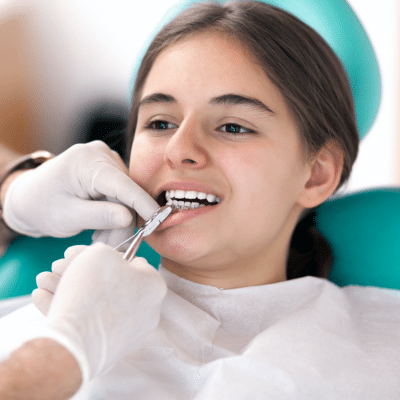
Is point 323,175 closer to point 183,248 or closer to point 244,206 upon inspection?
point 244,206

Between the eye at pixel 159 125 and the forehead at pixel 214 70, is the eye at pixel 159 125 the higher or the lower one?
the lower one

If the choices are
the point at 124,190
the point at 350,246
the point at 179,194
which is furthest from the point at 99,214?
the point at 350,246

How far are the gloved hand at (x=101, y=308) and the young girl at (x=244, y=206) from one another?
0.20 m

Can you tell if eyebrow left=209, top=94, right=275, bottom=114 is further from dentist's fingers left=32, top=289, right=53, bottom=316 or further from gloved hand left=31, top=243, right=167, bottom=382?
dentist's fingers left=32, top=289, right=53, bottom=316

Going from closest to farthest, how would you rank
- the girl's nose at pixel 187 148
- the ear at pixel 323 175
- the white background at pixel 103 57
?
the girl's nose at pixel 187 148
the ear at pixel 323 175
the white background at pixel 103 57

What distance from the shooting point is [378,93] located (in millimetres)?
1355

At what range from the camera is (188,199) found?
104cm

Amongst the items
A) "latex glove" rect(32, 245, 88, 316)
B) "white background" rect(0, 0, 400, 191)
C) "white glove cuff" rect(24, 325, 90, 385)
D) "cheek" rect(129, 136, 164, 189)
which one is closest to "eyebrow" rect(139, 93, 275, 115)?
"cheek" rect(129, 136, 164, 189)

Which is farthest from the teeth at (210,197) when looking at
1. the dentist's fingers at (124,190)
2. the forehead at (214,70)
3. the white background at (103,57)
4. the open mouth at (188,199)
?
the white background at (103,57)

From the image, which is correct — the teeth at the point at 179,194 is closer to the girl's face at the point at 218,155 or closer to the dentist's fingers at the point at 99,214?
the girl's face at the point at 218,155

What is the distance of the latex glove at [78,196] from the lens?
1.04 metres

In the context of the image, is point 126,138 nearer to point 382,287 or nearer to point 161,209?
point 161,209

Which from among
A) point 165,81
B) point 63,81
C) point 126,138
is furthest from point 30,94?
point 165,81

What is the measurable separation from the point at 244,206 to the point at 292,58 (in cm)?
41
